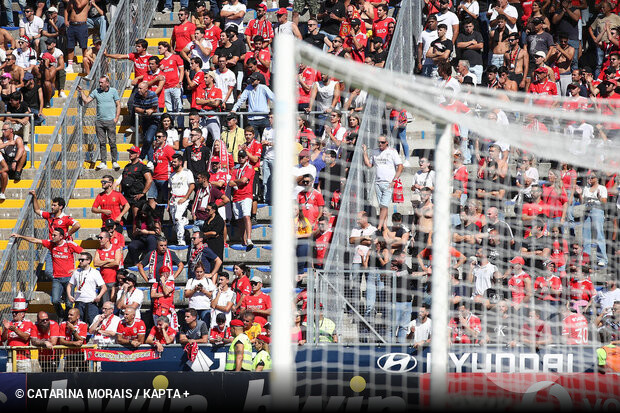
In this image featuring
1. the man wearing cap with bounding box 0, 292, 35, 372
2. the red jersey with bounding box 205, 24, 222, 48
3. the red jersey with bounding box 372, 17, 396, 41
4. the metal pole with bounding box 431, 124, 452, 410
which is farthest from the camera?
the red jersey with bounding box 205, 24, 222, 48

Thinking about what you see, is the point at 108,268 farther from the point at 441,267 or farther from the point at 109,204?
the point at 441,267

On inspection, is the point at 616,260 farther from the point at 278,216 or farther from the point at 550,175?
the point at 278,216

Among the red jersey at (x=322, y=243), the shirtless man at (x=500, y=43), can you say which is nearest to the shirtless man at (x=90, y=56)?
the shirtless man at (x=500, y=43)

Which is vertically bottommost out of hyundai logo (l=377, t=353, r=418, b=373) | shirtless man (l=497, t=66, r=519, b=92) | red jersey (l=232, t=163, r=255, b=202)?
hyundai logo (l=377, t=353, r=418, b=373)

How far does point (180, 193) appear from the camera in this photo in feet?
49.5

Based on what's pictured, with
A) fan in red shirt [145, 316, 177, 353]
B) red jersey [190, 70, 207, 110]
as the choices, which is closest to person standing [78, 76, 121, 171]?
red jersey [190, 70, 207, 110]

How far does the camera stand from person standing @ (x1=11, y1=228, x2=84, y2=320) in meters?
14.7

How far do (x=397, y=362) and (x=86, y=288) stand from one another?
490cm

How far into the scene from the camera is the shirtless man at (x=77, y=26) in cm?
1828

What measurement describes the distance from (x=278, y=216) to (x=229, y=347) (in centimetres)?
806

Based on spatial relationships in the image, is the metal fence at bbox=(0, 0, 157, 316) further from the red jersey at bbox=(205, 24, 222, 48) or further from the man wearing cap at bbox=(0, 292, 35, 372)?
the red jersey at bbox=(205, 24, 222, 48)

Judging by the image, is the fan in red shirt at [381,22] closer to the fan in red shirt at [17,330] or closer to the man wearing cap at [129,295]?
the man wearing cap at [129,295]

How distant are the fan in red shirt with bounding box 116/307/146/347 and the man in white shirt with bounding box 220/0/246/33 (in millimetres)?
6292

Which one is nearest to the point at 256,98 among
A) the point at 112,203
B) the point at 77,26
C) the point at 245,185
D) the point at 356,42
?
the point at 245,185
